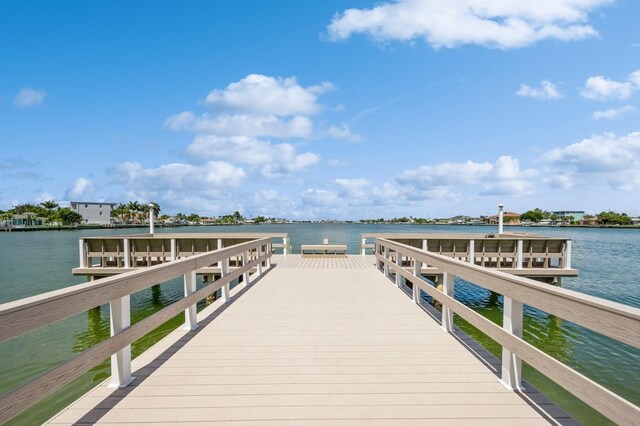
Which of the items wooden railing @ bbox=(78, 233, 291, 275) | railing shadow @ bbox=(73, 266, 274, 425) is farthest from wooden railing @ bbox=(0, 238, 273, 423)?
wooden railing @ bbox=(78, 233, 291, 275)

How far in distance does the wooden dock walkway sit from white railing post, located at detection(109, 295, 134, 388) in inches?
4.4

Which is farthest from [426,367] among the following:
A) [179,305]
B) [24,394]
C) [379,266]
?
[379,266]

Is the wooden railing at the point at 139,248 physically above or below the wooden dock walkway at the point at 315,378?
above

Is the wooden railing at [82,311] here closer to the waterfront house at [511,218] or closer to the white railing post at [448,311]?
the white railing post at [448,311]

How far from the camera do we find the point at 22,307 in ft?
6.48

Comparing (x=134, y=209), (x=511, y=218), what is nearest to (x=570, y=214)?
(x=511, y=218)

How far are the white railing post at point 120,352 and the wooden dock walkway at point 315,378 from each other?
0.37ft

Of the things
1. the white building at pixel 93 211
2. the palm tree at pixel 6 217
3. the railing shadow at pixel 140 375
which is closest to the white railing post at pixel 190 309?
the railing shadow at pixel 140 375

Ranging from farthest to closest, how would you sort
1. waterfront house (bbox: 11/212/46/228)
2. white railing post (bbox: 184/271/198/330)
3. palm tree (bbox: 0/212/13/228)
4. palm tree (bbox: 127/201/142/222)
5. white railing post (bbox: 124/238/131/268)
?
palm tree (bbox: 127/201/142/222) → waterfront house (bbox: 11/212/46/228) → palm tree (bbox: 0/212/13/228) → white railing post (bbox: 124/238/131/268) → white railing post (bbox: 184/271/198/330)

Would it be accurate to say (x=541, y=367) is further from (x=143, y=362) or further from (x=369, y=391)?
(x=143, y=362)

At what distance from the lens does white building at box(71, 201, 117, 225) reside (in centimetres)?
11858

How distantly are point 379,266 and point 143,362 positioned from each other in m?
7.81

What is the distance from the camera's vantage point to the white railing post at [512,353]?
297 centimetres

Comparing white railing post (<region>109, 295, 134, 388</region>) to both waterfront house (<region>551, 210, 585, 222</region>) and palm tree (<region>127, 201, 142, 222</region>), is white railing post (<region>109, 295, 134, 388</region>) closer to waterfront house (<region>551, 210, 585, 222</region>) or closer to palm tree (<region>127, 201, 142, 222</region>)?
palm tree (<region>127, 201, 142, 222</region>)
